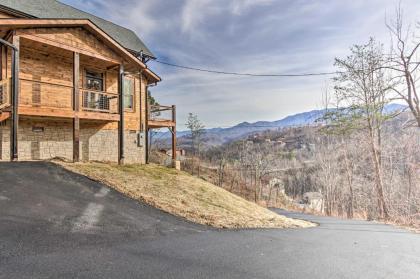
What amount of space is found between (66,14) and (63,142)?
7007mm

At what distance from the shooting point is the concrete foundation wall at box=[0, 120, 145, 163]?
37.6 feet

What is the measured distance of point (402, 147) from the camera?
80.7ft

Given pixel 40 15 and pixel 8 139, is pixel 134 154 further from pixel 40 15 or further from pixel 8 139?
pixel 40 15

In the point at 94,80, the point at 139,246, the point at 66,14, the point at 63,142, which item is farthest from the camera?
the point at 66,14

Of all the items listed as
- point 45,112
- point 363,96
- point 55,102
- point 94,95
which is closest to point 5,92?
point 45,112

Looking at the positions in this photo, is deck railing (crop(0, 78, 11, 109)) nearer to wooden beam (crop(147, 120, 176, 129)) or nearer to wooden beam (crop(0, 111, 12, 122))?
wooden beam (crop(0, 111, 12, 122))

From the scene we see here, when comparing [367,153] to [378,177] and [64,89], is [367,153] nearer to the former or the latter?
[378,177]

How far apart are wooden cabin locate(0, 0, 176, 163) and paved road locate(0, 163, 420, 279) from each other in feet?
13.5

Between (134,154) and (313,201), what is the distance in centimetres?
2552

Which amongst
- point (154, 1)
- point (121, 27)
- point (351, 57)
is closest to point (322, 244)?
point (154, 1)

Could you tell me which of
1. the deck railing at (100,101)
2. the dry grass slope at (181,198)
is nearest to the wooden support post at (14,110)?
the dry grass slope at (181,198)

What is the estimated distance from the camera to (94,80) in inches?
570

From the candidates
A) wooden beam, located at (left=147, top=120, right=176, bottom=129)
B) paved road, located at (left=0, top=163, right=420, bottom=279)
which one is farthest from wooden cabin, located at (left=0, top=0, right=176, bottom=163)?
paved road, located at (left=0, top=163, right=420, bottom=279)

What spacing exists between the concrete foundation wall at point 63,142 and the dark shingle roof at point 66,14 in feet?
16.1
